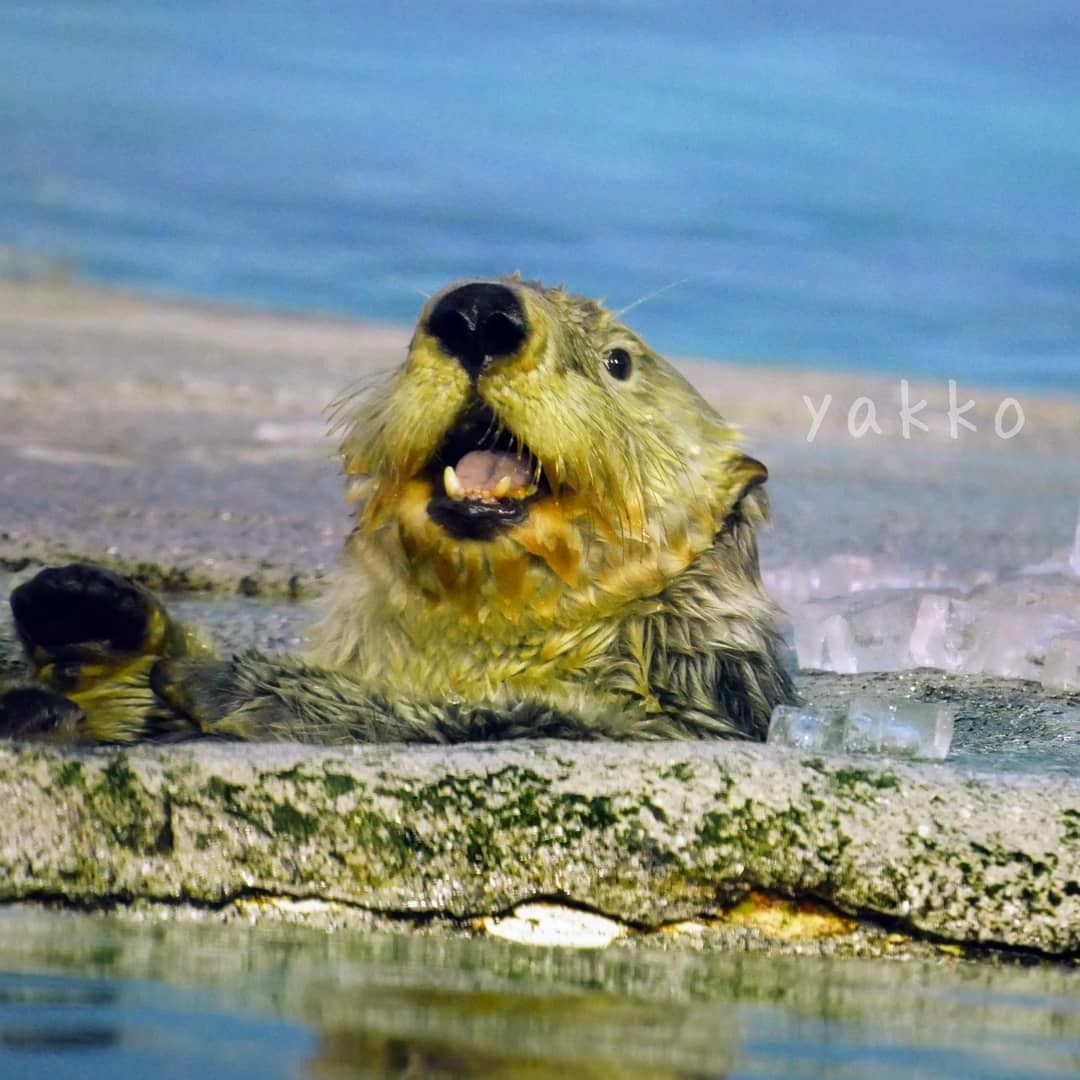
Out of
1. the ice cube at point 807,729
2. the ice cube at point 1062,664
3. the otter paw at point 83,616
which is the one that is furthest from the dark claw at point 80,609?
the ice cube at point 1062,664

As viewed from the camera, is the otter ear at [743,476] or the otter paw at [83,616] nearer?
the otter paw at [83,616]

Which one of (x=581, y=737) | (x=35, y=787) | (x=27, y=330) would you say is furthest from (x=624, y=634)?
(x=27, y=330)

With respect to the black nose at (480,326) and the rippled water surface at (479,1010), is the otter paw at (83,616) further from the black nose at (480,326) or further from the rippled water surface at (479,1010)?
the rippled water surface at (479,1010)

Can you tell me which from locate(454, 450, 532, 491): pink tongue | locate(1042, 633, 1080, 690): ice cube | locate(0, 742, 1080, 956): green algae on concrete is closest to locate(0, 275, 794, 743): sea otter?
locate(454, 450, 532, 491): pink tongue

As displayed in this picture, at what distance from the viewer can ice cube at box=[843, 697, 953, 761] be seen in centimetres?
373

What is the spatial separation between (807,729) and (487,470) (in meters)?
0.71

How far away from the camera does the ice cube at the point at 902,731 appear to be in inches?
147

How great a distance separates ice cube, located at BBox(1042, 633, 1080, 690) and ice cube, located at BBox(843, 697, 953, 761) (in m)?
1.47

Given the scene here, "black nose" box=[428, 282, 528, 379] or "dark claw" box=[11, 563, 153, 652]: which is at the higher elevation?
"black nose" box=[428, 282, 528, 379]

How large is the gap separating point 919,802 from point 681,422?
121 cm

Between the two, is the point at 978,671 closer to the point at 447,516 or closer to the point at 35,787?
the point at 447,516

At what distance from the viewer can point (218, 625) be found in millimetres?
5438

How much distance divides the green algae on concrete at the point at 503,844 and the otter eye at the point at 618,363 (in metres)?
1.17

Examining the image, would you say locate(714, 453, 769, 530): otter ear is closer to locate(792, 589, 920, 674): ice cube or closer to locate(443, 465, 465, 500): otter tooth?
locate(443, 465, 465, 500): otter tooth
